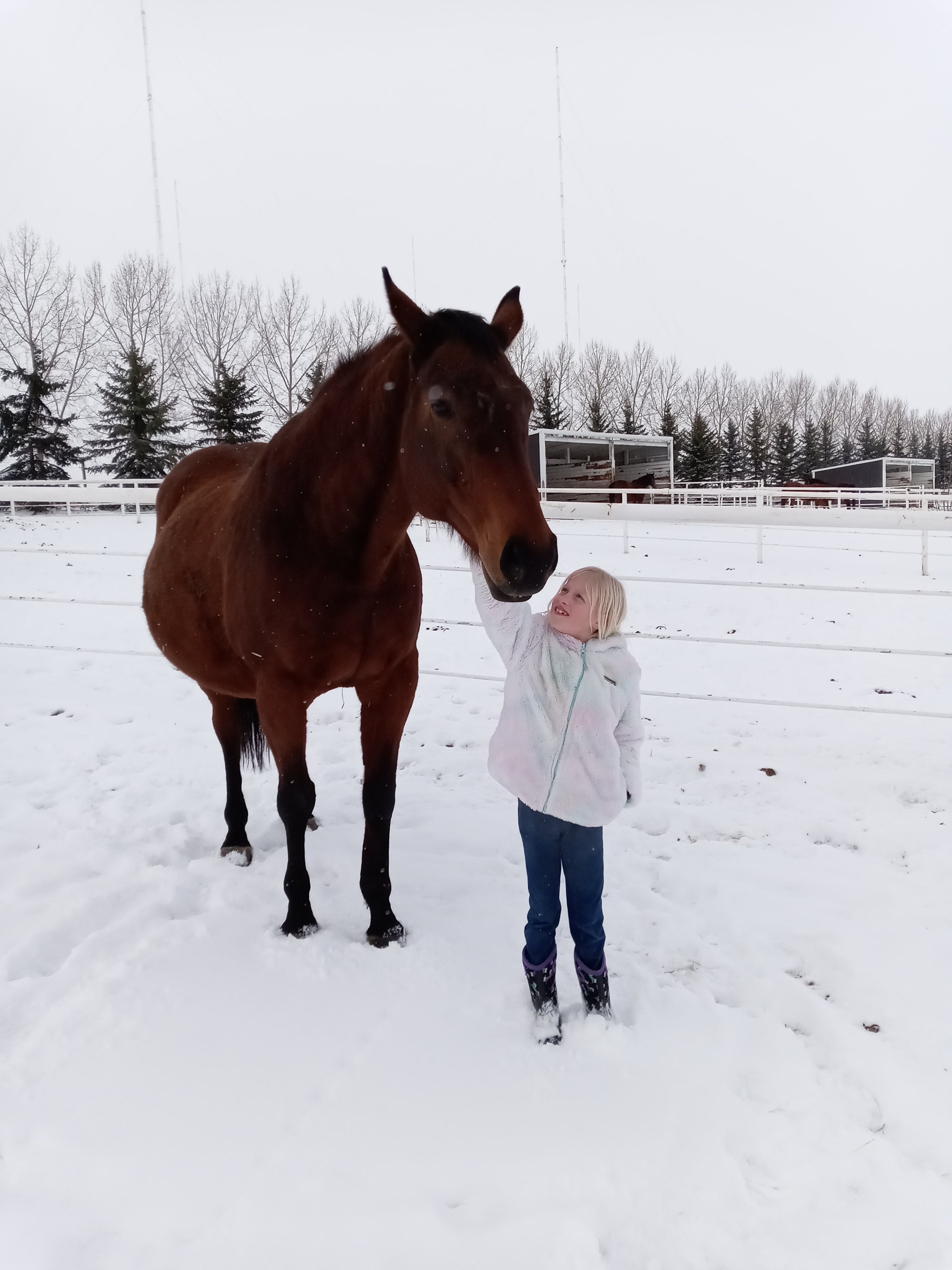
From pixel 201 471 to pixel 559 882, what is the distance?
289 centimetres

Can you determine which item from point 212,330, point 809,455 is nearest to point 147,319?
point 212,330

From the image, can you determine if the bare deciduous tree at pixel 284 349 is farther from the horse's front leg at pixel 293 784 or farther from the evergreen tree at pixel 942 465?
the evergreen tree at pixel 942 465

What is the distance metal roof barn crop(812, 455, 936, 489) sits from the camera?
43.2 m

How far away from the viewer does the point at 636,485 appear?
107 ft

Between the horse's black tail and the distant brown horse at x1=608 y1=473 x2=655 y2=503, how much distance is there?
25.5 meters

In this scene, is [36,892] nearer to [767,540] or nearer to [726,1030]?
[726,1030]

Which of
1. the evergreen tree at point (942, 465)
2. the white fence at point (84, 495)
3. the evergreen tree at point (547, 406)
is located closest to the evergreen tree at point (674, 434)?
the evergreen tree at point (547, 406)

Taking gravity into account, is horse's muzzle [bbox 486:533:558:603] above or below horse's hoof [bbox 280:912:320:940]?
above

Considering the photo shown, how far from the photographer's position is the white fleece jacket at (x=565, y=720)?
80.2 inches

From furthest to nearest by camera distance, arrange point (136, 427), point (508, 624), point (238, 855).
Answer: point (136, 427) → point (238, 855) → point (508, 624)

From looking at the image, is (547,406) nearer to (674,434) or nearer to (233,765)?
(674,434)

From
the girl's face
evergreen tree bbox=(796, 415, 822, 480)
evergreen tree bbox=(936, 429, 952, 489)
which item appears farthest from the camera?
evergreen tree bbox=(936, 429, 952, 489)

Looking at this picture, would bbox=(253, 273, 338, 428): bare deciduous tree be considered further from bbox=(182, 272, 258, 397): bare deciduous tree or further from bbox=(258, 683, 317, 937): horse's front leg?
bbox=(258, 683, 317, 937): horse's front leg

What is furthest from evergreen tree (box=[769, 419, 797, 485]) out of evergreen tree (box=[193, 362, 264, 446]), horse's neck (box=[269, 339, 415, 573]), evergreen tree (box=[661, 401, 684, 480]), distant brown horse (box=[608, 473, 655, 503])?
horse's neck (box=[269, 339, 415, 573])
